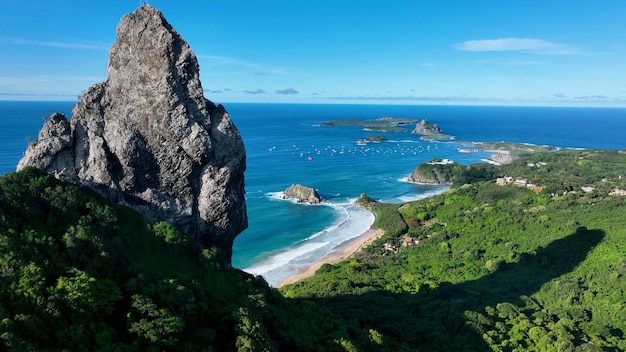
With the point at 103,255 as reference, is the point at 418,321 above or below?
below

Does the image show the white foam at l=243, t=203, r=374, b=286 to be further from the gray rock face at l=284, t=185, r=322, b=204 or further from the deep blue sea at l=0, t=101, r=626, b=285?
the gray rock face at l=284, t=185, r=322, b=204

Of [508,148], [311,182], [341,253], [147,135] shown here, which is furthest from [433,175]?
[147,135]

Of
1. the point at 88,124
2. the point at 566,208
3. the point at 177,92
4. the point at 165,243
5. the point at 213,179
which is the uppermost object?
the point at 177,92

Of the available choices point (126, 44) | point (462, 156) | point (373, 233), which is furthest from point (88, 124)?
point (462, 156)

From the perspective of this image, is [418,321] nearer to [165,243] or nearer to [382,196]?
[165,243]

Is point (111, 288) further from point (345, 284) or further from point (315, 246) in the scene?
point (315, 246)

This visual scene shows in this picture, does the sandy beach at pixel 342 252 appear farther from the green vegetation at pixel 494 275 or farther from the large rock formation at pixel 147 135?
the large rock formation at pixel 147 135

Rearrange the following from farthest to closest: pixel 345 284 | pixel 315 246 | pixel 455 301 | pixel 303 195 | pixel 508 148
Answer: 1. pixel 508 148
2. pixel 303 195
3. pixel 315 246
4. pixel 345 284
5. pixel 455 301
